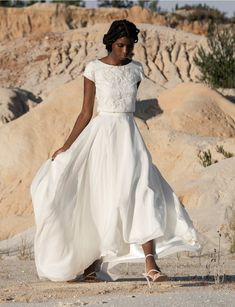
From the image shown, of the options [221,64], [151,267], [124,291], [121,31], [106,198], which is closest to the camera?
[124,291]

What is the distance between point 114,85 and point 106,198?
32.5 inches

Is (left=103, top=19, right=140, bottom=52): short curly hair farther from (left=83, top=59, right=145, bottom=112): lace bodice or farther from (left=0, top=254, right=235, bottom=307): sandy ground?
(left=0, top=254, right=235, bottom=307): sandy ground

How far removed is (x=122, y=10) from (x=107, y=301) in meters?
62.5

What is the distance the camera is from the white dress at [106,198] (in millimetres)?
7848

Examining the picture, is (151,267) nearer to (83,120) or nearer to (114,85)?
(83,120)

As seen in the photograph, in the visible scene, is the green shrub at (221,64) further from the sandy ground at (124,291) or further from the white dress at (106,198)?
the white dress at (106,198)

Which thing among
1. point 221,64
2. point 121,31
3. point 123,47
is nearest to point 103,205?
point 123,47

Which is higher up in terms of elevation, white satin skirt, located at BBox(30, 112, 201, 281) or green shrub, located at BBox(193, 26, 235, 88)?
white satin skirt, located at BBox(30, 112, 201, 281)

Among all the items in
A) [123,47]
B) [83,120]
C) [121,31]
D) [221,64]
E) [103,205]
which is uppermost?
[121,31]

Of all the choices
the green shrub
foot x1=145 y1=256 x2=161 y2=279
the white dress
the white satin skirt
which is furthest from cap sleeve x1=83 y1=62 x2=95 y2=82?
the green shrub

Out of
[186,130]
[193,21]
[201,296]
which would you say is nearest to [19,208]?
[186,130]

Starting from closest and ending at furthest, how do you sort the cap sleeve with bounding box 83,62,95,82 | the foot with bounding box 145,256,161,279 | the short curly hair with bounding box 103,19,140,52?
the foot with bounding box 145,256,161,279, the short curly hair with bounding box 103,19,140,52, the cap sleeve with bounding box 83,62,95,82

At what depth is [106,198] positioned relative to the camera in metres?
7.96

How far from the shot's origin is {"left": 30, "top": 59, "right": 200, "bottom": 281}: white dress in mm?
7848
